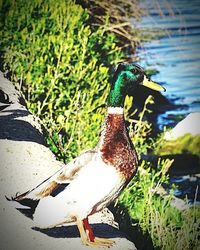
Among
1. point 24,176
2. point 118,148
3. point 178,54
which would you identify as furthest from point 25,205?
point 178,54

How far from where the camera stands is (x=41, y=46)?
10.9 ft

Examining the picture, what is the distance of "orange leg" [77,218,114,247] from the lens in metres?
3.12

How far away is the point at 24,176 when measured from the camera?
10.3 feet

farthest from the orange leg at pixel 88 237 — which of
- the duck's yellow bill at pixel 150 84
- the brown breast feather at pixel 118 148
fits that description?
the duck's yellow bill at pixel 150 84

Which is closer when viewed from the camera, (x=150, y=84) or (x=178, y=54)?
(x=150, y=84)

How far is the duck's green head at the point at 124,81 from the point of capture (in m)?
3.23

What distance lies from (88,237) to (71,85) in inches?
32.1

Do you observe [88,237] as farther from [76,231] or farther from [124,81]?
[124,81]

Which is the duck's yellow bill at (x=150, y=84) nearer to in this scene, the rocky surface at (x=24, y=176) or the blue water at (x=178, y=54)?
the blue water at (x=178, y=54)

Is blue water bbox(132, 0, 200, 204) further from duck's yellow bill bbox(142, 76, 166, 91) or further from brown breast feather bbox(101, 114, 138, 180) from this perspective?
brown breast feather bbox(101, 114, 138, 180)

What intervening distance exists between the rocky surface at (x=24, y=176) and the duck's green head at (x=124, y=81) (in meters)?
0.43

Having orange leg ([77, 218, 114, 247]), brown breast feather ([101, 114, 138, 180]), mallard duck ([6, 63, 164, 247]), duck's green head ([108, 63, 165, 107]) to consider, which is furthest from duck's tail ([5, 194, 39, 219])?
duck's green head ([108, 63, 165, 107])

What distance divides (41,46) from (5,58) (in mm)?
197

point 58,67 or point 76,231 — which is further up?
point 58,67
